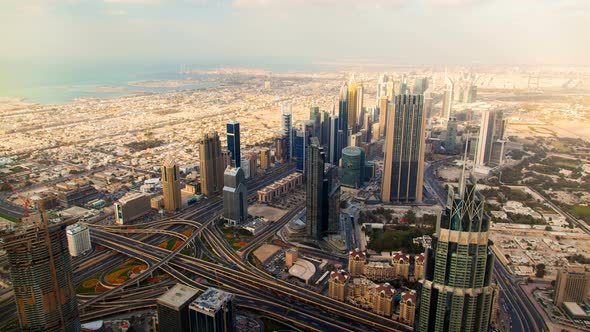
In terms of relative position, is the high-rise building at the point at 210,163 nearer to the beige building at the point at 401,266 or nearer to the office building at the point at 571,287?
the beige building at the point at 401,266

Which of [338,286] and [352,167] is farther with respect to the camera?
[352,167]

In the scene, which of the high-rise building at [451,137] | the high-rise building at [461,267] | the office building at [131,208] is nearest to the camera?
the high-rise building at [461,267]

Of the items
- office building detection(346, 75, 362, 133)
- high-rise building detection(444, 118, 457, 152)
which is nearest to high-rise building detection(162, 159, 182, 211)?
office building detection(346, 75, 362, 133)

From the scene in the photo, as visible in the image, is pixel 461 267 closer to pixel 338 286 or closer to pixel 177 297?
pixel 338 286

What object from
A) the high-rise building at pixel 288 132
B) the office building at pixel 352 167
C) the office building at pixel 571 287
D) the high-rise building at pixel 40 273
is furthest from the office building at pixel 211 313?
the high-rise building at pixel 288 132

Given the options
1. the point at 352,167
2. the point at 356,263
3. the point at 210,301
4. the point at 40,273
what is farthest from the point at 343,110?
the point at 40,273

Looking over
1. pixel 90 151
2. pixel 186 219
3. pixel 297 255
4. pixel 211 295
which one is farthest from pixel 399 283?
pixel 90 151
